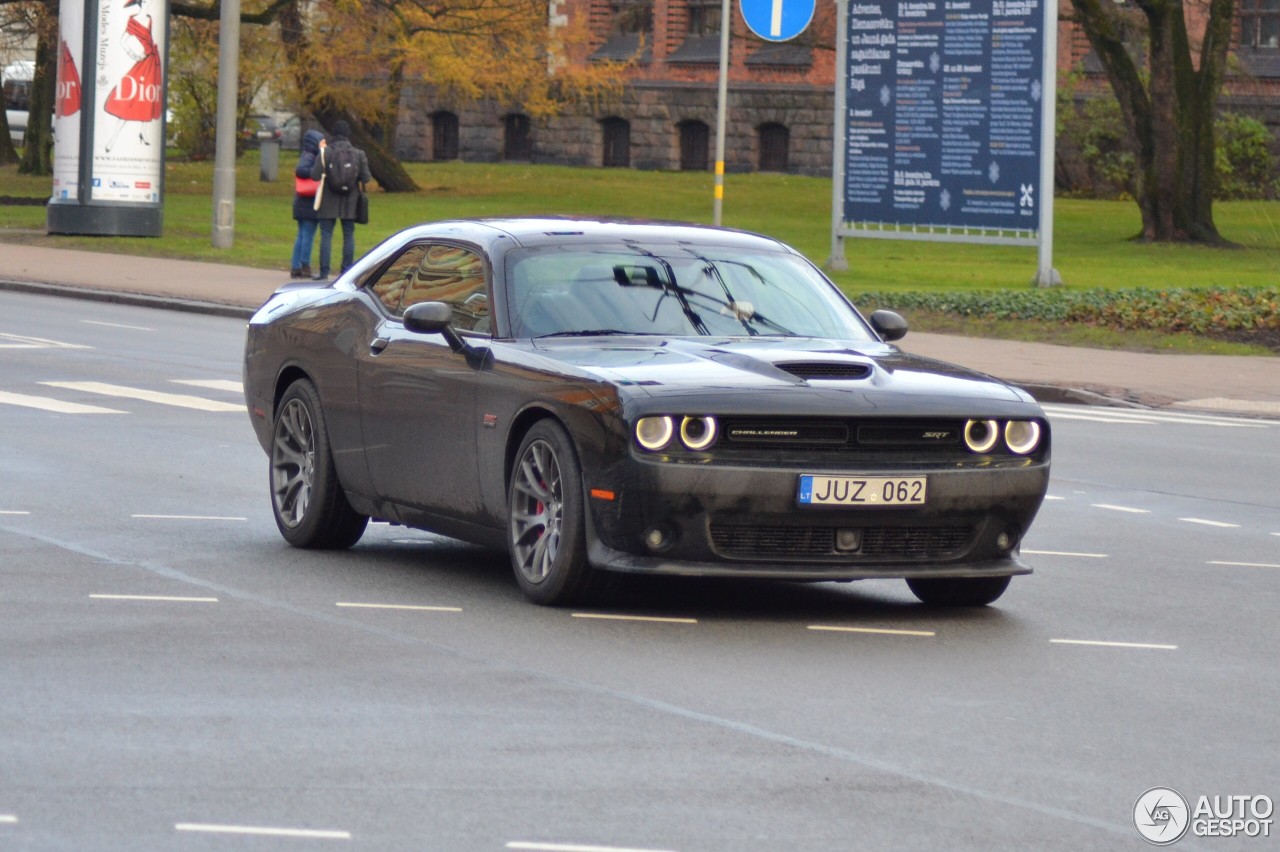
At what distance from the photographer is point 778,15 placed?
83.4 ft

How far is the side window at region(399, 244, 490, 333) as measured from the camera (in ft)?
30.8

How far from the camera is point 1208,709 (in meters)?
7.09

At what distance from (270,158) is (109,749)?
5633cm

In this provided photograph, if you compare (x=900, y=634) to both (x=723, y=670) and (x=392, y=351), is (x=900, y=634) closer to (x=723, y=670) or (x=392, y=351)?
(x=723, y=670)

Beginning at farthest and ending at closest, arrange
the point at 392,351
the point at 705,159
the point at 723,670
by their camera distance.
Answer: the point at 705,159
the point at 392,351
the point at 723,670

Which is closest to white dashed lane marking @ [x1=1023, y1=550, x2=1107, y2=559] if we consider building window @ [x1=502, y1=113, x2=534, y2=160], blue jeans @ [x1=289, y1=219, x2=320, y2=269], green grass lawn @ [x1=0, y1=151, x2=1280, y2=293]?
green grass lawn @ [x1=0, y1=151, x2=1280, y2=293]

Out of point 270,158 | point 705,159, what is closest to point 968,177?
point 270,158

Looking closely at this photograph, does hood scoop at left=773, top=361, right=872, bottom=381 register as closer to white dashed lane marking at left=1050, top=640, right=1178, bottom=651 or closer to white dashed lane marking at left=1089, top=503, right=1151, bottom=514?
white dashed lane marking at left=1050, top=640, right=1178, bottom=651

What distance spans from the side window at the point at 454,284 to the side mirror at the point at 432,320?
0.45 ft

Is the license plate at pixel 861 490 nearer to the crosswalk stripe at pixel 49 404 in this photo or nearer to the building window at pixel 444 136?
the crosswalk stripe at pixel 49 404

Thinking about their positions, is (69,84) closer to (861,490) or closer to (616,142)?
(861,490)

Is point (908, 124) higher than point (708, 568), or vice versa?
point (908, 124)

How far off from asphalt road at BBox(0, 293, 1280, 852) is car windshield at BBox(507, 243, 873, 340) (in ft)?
3.37

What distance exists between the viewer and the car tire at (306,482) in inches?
394
